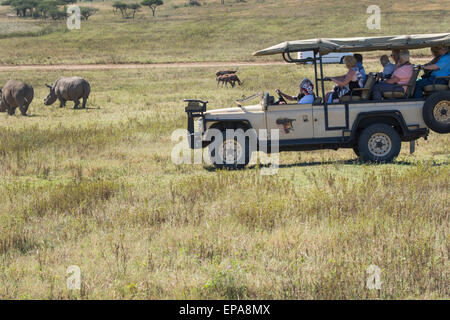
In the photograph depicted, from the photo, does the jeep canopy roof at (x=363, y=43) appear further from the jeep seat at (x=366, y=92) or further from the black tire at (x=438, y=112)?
the black tire at (x=438, y=112)

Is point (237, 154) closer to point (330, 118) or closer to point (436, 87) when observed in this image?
point (330, 118)

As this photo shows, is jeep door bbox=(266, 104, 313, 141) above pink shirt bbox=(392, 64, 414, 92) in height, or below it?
below

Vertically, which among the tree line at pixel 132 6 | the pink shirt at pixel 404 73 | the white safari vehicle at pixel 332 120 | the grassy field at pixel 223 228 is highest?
the tree line at pixel 132 6

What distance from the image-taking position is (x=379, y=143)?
11.4m

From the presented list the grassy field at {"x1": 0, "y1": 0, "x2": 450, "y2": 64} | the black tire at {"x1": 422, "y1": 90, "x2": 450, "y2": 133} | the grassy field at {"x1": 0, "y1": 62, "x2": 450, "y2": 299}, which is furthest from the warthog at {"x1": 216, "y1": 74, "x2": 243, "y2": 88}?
the black tire at {"x1": 422, "y1": 90, "x2": 450, "y2": 133}

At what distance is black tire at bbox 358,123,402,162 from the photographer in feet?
37.0

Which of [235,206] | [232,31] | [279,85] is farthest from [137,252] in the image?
[232,31]

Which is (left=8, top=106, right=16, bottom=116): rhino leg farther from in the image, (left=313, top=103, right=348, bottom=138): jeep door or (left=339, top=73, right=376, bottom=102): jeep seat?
(left=339, top=73, right=376, bottom=102): jeep seat

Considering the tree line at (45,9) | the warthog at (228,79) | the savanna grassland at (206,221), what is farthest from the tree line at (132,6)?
the savanna grassland at (206,221)

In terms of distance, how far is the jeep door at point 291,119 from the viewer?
11.3m

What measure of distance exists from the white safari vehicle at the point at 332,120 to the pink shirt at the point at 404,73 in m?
0.09

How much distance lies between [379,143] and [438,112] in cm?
114

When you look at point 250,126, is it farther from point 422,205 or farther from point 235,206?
point 422,205
